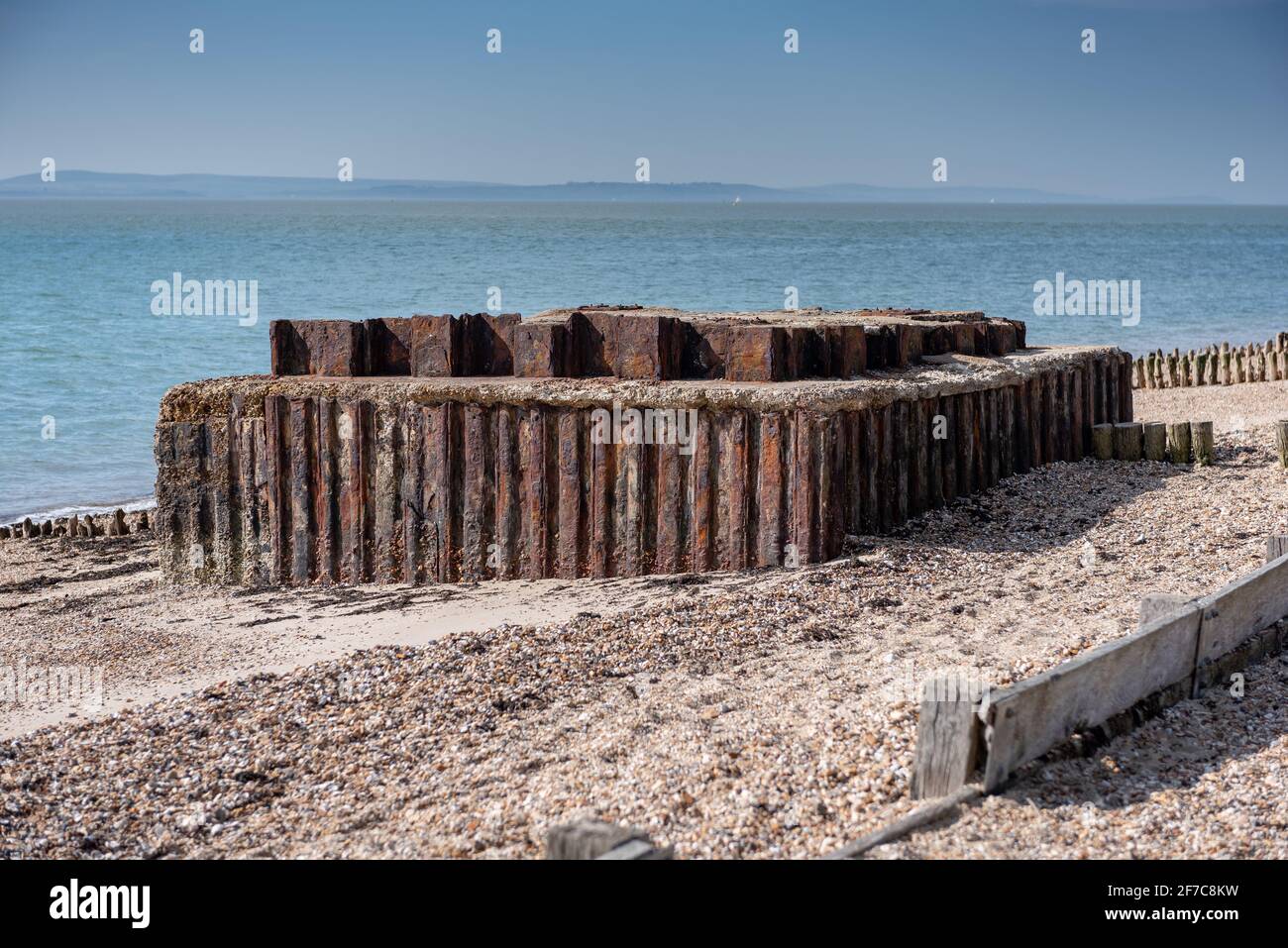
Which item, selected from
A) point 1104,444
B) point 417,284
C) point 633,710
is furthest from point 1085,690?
point 417,284

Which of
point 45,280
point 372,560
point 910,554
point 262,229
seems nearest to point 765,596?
point 910,554

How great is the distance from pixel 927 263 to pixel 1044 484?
68.9 metres

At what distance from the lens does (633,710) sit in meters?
6.45

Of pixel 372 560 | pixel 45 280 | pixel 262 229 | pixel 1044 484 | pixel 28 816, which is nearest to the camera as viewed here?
pixel 28 816

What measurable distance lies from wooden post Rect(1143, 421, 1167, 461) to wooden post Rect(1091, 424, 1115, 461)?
0.33m

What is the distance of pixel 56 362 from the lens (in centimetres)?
3338

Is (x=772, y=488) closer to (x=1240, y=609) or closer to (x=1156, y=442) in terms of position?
(x=1240, y=609)

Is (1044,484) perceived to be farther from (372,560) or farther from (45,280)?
(45,280)

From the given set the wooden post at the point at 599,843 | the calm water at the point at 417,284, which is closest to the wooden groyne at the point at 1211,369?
the calm water at the point at 417,284

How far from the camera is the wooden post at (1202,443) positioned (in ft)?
42.7

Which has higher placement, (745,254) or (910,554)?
(745,254)

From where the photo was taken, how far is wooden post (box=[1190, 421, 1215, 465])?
13016mm

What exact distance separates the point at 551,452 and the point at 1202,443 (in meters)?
7.23
